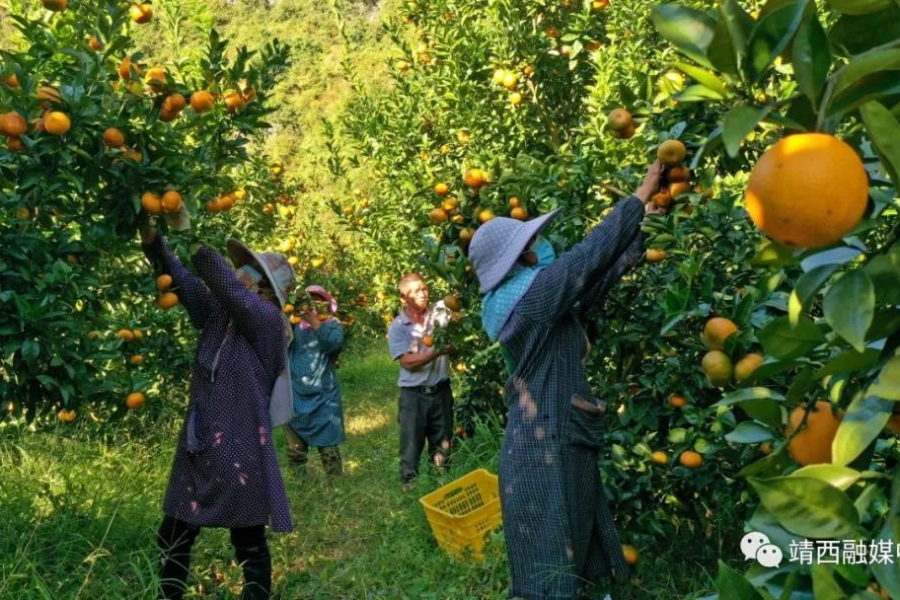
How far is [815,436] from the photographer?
922mm

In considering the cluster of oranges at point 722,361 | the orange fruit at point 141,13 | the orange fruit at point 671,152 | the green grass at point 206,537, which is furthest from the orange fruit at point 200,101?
the cluster of oranges at point 722,361

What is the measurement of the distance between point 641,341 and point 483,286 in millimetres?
565

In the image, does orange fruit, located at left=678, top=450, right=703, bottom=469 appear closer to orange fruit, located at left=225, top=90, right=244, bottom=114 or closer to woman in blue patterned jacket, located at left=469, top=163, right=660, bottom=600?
woman in blue patterned jacket, located at left=469, top=163, right=660, bottom=600

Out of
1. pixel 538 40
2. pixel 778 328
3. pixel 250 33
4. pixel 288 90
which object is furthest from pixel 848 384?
pixel 250 33

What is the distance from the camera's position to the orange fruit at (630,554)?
2729 millimetres

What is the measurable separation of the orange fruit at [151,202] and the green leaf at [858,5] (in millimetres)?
1881

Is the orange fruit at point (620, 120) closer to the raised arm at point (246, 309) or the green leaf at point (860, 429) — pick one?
the raised arm at point (246, 309)

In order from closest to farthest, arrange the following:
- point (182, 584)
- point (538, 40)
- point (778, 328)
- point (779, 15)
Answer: point (779, 15) < point (778, 328) < point (182, 584) < point (538, 40)

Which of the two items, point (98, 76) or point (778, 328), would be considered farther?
point (98, 76)

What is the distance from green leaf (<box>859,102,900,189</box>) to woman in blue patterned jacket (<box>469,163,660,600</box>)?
1.52 m

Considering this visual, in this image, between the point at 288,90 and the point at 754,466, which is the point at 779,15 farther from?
the point at 288,90

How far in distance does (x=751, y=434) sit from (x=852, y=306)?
1.15 ft

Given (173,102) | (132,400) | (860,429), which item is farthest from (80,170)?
(860,429)

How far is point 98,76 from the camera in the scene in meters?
2.28
